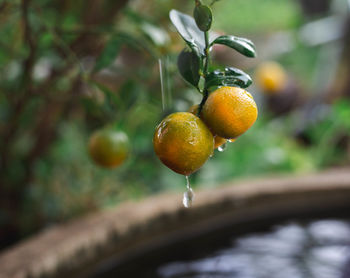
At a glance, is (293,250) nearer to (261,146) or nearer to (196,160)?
(196,160)

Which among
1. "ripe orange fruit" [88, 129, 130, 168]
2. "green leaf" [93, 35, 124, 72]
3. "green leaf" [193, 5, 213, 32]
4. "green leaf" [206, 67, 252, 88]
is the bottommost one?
"green leaf" [206, 67, 252, 88]

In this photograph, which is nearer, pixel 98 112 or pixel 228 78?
pixel 228 78

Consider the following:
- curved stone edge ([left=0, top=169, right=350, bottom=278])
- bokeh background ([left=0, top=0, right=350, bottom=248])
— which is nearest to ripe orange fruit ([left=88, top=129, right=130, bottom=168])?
bokeh background ([left=0, top=0, right=350, bottom=248])

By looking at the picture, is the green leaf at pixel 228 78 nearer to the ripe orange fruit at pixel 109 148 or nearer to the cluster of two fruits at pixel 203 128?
the cluster of two fruits at pixel 203 128

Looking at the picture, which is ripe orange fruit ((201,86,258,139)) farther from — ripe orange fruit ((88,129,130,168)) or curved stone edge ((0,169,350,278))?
curved stone edge ((0,169,350,278))

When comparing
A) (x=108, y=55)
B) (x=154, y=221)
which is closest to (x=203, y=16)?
(x=108, y=55)

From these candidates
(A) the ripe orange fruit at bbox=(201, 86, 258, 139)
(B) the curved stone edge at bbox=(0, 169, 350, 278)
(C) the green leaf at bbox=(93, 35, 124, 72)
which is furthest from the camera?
(B) the curved stone edge at bbox=(0, 169, 350, 278)

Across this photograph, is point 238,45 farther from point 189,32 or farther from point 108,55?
point 108,55
